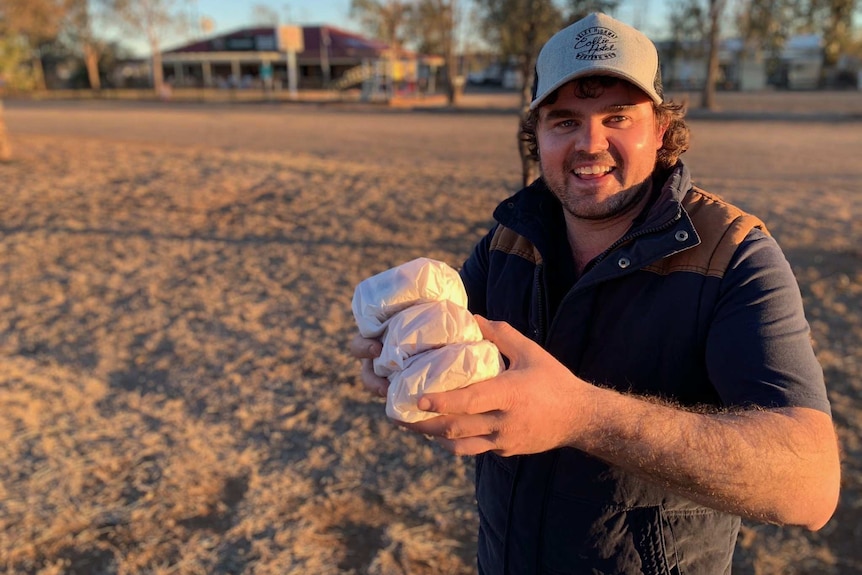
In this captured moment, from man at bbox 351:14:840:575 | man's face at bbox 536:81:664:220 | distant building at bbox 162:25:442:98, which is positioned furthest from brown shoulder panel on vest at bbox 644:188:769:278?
distant building at bbox 162:25:442:98

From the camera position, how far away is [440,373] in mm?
1312

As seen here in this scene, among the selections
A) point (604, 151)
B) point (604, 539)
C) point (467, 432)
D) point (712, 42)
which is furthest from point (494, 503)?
point (712, 42)

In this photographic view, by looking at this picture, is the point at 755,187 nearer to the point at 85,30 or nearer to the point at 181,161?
the point at 181,161

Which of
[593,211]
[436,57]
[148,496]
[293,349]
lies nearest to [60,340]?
[293,349]

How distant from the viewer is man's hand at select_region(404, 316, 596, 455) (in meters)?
1.27

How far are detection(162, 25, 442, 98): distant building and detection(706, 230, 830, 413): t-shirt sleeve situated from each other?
48.3m

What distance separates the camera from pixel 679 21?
142ft

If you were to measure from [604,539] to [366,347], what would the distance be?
2.62ft

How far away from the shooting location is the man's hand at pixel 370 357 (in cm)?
159

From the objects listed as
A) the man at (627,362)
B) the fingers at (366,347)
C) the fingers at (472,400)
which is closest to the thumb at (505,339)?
the man at (627,362)

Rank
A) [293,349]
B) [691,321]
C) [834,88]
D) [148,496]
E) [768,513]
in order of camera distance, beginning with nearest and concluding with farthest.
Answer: [768,513]
[691,321]
[148,496]
[293,349]
[834,88]

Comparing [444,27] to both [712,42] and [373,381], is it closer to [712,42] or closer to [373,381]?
[712,42]

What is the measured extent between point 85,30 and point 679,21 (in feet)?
154

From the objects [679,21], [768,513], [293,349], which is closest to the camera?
[768,513]
